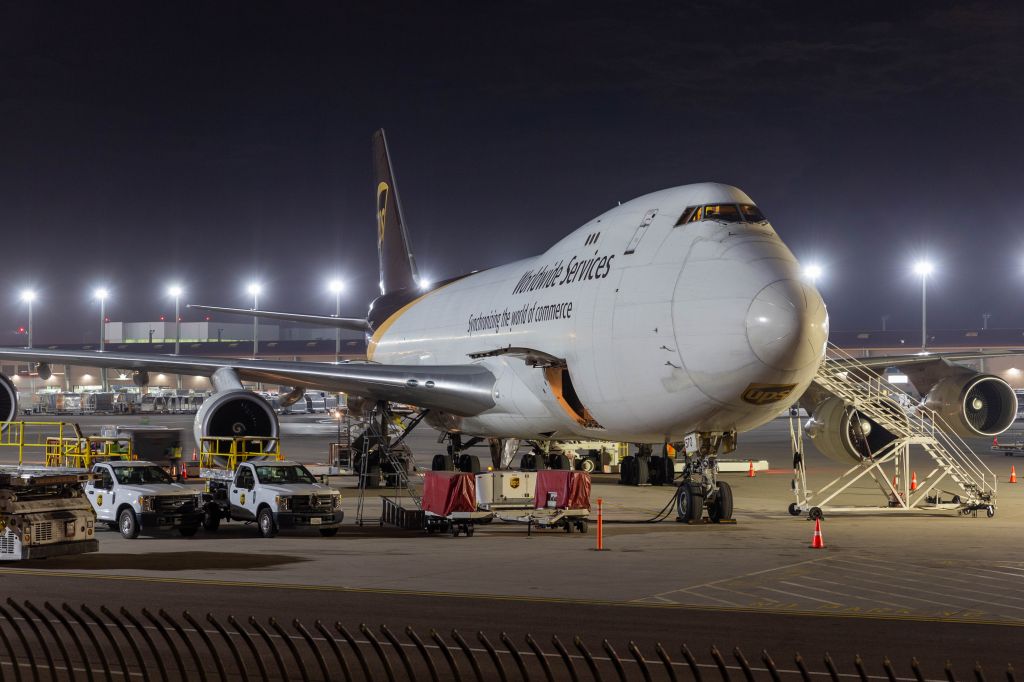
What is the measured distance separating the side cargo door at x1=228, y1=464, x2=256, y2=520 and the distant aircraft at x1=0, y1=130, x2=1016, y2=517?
5030mm

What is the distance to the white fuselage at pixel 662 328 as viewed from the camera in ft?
61.2

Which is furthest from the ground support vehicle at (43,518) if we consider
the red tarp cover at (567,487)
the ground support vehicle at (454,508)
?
the red tarp cover at (567,487)

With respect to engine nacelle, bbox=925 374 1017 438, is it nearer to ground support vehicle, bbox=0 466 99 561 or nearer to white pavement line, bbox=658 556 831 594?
white pavement line, bbox=658 556 831 594

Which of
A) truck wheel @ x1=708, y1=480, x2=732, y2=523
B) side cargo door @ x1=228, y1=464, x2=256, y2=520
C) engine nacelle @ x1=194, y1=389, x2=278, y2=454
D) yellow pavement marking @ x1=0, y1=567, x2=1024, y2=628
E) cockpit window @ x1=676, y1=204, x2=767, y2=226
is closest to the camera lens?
yellow pavement marking @ x1=0, y1=567, x2=1024, y2=628

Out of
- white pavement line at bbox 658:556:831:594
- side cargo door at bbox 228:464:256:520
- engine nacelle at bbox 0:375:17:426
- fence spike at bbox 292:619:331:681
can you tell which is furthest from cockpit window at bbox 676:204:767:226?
engine nacelle at bbox 0:375:17:426

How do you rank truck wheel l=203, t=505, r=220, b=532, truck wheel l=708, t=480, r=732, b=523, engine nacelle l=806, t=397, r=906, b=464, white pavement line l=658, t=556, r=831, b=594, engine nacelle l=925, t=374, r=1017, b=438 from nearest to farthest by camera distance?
white pavement line l=658, t=556, r=831, b=594 → truck wheel l=708, t=480, r=732, b=523 → truck wheel l=203, t=505, r=220, b=532 → engine nacelle l=806, t=397, r=906, b=464 → engine nacelle l=925, t=374, r=1017, b=438

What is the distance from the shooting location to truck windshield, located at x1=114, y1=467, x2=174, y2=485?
72.5 feet

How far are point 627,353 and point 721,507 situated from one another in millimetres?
3545

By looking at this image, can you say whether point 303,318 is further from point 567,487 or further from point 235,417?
point 567,487

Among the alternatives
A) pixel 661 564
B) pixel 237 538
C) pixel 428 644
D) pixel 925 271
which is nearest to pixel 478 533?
pixel 237 538

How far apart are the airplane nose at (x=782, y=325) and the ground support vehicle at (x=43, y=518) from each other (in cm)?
1069

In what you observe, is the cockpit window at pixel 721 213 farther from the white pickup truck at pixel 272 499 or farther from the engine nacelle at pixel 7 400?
the engine nacelle at pixel 7 400

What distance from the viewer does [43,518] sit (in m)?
16.6

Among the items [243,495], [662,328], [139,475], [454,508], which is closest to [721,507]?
[662,328]
